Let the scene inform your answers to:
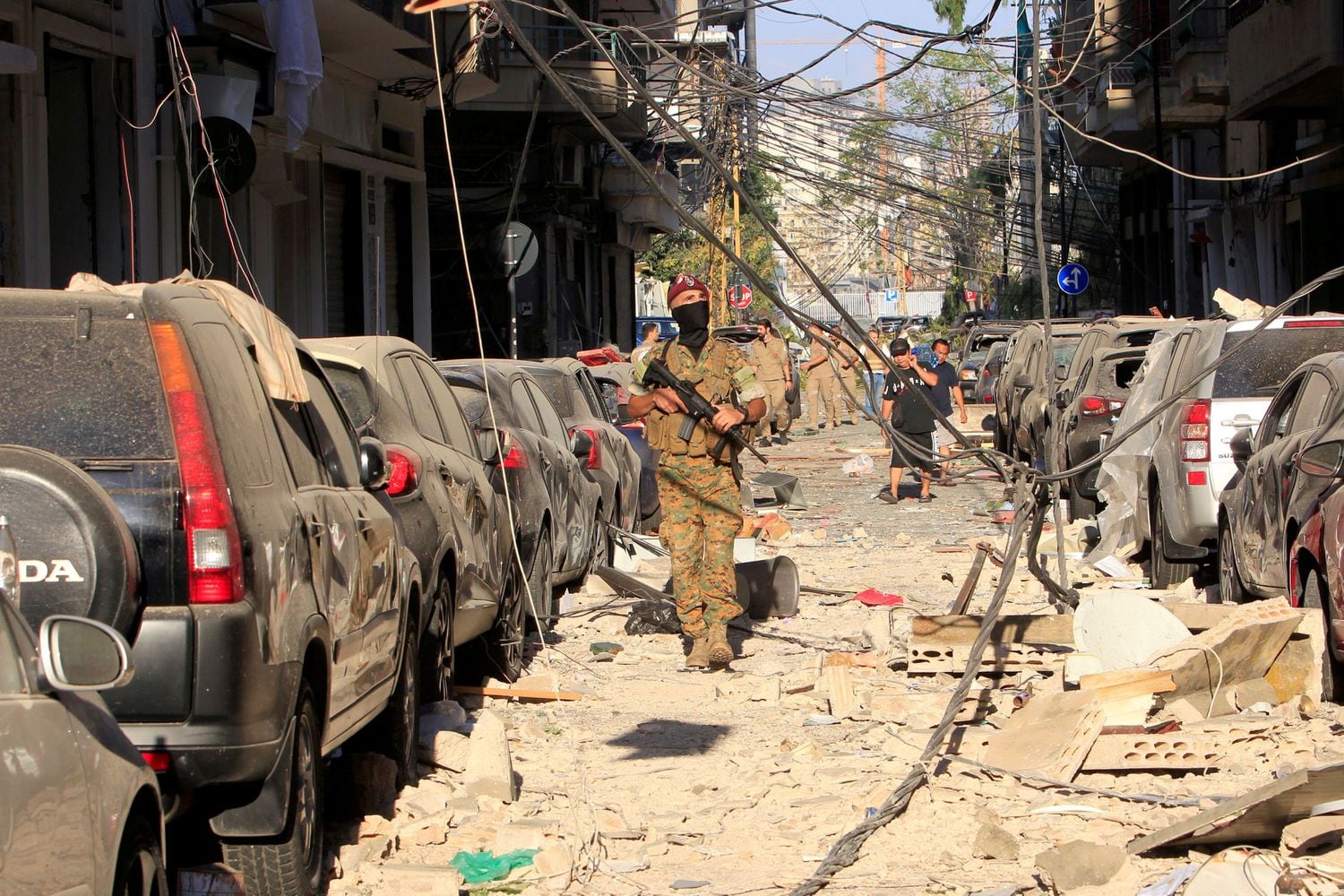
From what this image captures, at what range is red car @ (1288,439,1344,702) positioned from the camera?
6.86 metres

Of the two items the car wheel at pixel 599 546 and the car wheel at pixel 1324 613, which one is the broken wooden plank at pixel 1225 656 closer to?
the car wheel at pixel 1324 613

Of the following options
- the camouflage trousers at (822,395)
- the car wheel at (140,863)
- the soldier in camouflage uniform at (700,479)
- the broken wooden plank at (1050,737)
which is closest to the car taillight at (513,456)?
the soldier in camouflage uniform at (700,479)

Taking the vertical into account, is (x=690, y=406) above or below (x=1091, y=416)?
above

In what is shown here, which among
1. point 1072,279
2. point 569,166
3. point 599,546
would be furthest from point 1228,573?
point 1072,279

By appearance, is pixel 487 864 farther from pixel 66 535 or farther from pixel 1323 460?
pixel 1323 460

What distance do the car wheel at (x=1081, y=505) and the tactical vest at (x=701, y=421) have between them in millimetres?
7576

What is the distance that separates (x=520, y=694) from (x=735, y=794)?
6.76 ft

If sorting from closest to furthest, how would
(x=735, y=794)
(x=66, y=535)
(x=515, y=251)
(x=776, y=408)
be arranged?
(x=66, y=535)
(x=735, y=794)
(x=515, y=251)
(x=776, y=408)

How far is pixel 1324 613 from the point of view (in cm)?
724

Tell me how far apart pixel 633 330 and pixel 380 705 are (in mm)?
37210

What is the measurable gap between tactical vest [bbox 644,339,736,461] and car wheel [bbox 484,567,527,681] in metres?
1.17

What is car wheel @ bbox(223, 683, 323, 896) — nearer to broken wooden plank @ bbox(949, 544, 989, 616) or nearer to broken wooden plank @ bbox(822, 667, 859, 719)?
broken wooden plank @ bbox(822, 667, 859, 719)

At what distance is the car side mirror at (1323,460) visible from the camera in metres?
7.03

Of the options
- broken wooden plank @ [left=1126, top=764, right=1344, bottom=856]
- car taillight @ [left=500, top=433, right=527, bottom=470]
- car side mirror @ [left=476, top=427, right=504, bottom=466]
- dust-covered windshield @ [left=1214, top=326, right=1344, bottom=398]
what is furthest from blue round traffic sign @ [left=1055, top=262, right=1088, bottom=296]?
broken wooden plank @ [left=1126, top=764, right=1344, bottom=856]
